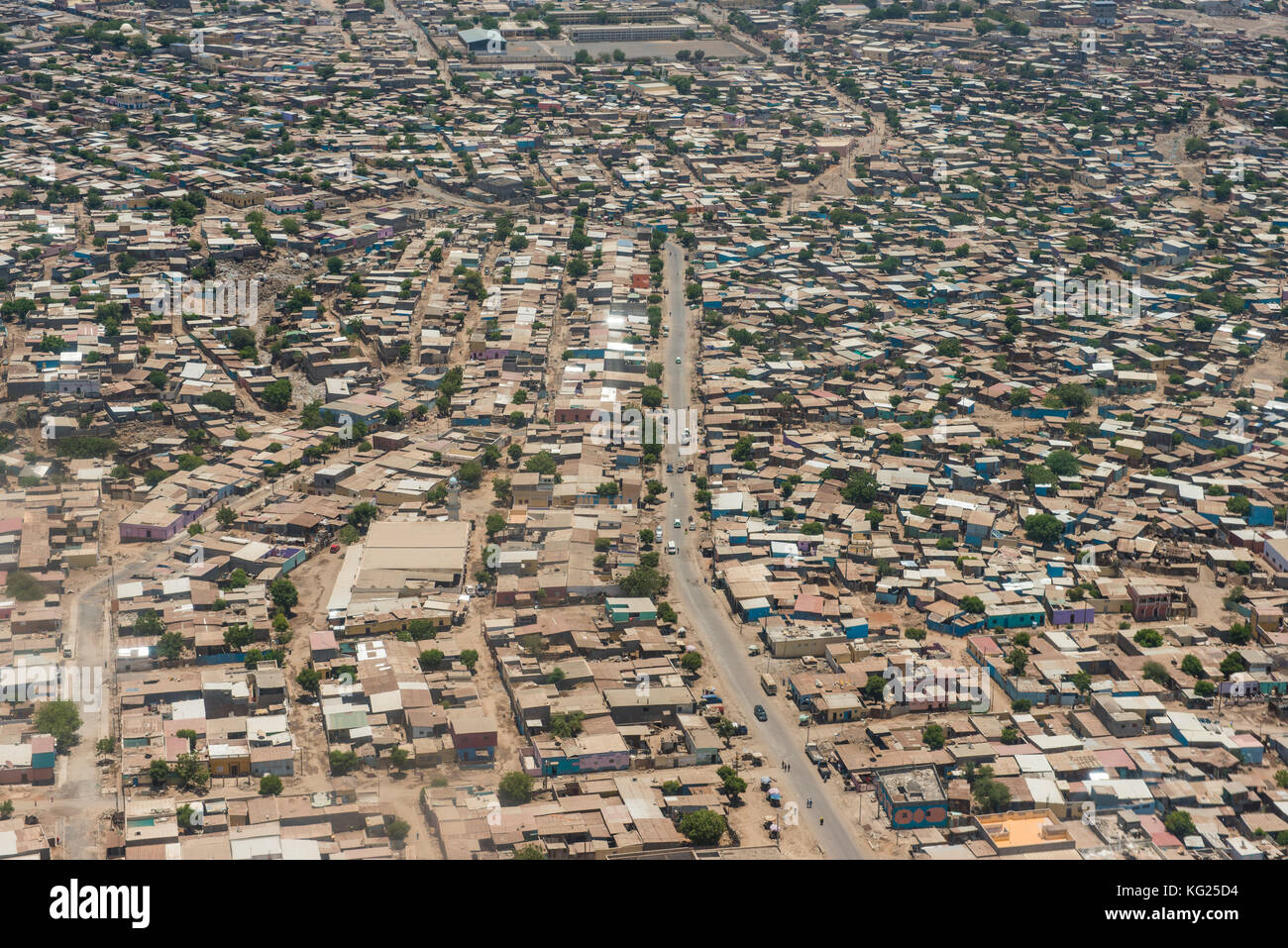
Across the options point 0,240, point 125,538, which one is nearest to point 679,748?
point 125,538

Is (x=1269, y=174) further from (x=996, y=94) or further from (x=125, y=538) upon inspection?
(x=125, y=538)

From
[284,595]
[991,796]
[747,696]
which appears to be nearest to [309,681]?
[284,595]

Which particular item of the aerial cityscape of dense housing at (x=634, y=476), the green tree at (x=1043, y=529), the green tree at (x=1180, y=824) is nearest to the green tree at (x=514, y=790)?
the aerial cityscape of dense housing at (x=634, y=476)

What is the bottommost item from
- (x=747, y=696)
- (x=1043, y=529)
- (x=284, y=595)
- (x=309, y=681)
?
(x=747, y=696)

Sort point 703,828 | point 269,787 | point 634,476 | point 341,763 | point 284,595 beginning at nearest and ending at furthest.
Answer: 1. point 703,828
2. point 269,787
3. point 341,763
4. point 284,595
5. point 634,476

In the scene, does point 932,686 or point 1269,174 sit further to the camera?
point 1269,174

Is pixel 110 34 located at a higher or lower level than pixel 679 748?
higher

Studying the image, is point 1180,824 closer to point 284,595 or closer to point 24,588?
point 284,595
